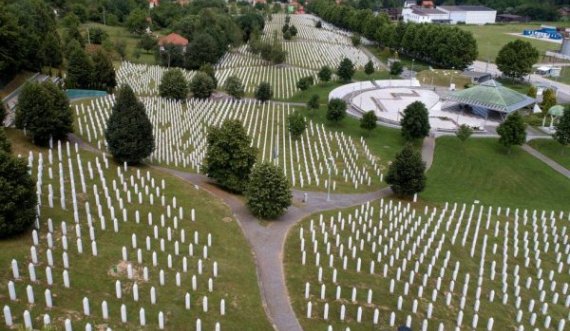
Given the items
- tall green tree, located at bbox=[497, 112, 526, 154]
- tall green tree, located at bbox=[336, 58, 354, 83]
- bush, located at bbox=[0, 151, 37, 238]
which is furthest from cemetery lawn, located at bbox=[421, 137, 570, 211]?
tall green tree, located at bbox=[336, 58, 354, 83]

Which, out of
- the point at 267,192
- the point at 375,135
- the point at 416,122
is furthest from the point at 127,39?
the point at 267,192

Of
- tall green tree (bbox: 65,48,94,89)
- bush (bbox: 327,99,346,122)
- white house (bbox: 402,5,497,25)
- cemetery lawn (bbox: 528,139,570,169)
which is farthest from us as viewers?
white house (bbox: 402,5,497,25)

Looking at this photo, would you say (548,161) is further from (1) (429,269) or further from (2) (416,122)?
(1) (429,269)

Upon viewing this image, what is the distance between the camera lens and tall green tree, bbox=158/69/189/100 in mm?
59406

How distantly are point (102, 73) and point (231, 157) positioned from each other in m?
32.7

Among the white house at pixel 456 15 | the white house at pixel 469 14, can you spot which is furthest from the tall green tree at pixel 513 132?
the white house at pixel 469 14

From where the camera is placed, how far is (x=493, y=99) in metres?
60.6

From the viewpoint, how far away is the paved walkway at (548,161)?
46.6 meters

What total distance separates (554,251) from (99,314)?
87.2 feet

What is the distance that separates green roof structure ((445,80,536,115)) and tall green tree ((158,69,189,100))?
115 ft

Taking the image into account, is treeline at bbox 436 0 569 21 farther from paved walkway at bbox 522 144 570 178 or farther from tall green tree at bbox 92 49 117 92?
tall green tree at bbox 92 49 117 92

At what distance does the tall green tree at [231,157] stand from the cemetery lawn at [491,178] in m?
14.7

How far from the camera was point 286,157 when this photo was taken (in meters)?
44.1

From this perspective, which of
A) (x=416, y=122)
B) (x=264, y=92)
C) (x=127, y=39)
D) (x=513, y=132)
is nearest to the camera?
(x=513, y=132)
